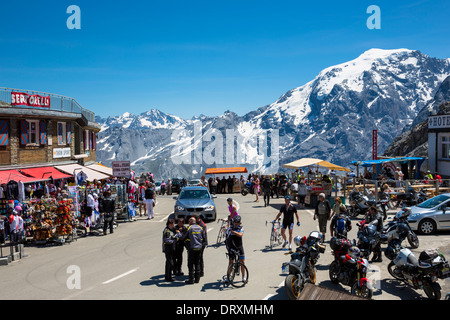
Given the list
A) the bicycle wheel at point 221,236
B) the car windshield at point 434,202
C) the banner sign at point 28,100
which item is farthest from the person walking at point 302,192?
the banner sign at point 28,100

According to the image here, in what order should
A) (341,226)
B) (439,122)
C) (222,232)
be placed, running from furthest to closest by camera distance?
(439,122) < (222,232) < (341,226)

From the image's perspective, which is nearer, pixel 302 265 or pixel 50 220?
pixel 302 265

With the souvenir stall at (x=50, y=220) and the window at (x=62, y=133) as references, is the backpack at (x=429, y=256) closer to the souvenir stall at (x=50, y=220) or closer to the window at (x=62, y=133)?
the souvenir stall at (x=50, y=220)

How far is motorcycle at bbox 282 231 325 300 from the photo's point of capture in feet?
26.9

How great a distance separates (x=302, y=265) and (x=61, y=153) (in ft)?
79.5

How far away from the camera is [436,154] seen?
32.0 m

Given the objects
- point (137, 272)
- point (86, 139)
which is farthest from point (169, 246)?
point (86, 139)

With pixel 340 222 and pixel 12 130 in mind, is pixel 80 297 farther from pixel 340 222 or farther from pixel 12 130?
pixel 12 130

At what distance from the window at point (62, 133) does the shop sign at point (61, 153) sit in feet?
1.52

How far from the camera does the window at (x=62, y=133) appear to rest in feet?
93.3

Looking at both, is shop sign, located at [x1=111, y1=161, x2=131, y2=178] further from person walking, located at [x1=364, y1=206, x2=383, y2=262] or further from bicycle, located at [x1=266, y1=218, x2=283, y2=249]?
person walking, located at [x1=364, y1=206, x2=383, y2=262]

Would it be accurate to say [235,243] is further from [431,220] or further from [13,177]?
[13,177]

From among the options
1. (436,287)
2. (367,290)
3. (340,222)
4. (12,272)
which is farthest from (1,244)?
(436,287)

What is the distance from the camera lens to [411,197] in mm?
20219
